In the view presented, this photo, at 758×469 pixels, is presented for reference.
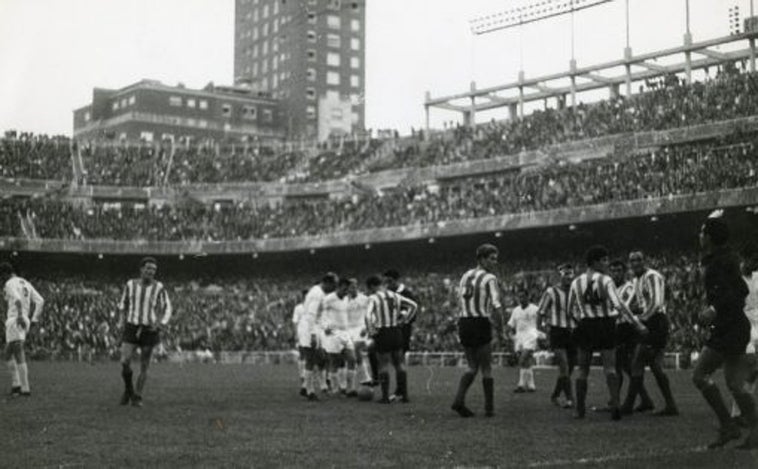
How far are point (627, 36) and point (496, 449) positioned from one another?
43.7 meters

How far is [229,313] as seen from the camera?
48.9 m

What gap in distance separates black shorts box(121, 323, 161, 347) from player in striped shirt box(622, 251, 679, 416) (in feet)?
25.0

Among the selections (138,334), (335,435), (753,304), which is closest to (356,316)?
(138,334)

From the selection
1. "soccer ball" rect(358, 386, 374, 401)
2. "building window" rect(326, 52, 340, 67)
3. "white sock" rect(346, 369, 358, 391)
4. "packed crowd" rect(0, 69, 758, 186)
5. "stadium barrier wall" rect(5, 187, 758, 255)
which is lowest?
"soccer ball" rect(358, 386, 374, 401)

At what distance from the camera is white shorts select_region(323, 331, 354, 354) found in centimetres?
1844

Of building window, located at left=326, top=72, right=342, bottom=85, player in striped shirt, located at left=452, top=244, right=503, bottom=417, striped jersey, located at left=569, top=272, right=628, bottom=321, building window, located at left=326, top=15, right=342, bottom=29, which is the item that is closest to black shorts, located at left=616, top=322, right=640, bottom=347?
striped jersey, located at left=569, top=272, right=628, bottom=321

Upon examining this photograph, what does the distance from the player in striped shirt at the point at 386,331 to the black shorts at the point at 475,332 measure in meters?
3.17

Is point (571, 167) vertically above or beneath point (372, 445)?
above

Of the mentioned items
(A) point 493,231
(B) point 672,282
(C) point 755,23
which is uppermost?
(C) point 755,23

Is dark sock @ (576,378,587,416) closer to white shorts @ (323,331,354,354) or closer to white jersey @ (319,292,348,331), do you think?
white shorts @ (323,331,354,354)

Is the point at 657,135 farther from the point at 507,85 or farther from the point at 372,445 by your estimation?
the point at 372,445

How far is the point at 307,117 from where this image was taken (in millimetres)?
95312

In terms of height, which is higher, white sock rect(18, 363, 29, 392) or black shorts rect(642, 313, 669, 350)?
black shorts rect(642, 313, 669, 350)

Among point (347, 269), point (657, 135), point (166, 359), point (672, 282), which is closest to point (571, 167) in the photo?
point (657, 135)
